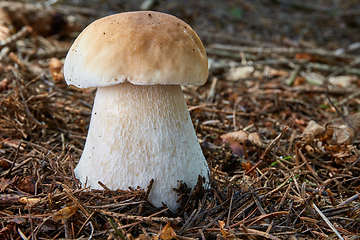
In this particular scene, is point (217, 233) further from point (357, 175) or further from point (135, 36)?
point (357, 175)

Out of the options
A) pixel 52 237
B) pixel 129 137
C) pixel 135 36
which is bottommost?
pixel 52 237

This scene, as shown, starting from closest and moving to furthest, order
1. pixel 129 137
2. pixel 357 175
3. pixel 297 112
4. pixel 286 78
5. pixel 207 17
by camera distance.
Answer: pixel 129 137, pixel 357 175, pixel 297 112, pixel 286 78, pixel 207 17

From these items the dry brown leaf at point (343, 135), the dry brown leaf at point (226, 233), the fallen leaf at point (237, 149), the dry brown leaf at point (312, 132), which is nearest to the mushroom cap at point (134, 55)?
the dry brown leaf at point (226, 233)

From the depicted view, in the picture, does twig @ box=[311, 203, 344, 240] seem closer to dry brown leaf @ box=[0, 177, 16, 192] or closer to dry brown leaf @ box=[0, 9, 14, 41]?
dry brown leaf @ box=[0, 177, 16, 192]

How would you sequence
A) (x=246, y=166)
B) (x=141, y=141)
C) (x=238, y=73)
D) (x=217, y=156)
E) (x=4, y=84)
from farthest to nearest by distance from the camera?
(x=238, y=73) → (x=4, y=84) → (x=217, y=156) → (x=246, y=166) → (x=141, y=141)

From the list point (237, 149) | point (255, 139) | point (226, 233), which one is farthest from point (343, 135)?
point (226, 233)

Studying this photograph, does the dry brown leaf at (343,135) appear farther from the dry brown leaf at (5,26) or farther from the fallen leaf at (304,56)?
the dry brown leaf at (5,26)

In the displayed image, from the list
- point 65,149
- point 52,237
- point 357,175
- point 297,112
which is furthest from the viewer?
point 297,112

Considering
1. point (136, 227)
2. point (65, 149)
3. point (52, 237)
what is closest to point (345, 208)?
point (136, 227)

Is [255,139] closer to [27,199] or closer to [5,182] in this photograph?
[27,199]
